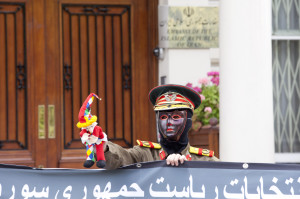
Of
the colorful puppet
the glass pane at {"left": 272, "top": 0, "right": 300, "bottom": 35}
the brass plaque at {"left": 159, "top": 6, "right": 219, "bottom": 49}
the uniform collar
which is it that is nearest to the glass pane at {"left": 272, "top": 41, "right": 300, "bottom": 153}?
the glass pane at {"left": 272, "top": 0, "right": 300, "bottom": 35}

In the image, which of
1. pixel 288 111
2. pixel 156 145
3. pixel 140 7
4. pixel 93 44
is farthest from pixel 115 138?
pixel 156 145

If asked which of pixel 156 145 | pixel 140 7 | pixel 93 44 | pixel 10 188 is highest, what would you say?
pixel 140 7

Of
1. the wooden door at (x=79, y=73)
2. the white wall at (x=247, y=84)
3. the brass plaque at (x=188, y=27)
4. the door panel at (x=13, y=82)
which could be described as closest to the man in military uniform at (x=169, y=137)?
the white wall at (x=247, y=84)

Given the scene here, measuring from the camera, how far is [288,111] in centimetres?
648

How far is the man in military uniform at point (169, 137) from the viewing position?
141 inches

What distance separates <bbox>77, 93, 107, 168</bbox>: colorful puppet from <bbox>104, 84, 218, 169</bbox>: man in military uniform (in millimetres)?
178

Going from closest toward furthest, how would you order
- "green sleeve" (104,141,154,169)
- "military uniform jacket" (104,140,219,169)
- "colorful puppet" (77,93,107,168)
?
"colorful puppet" (77,93,107,168), "green sleeve" (104,141,154,169), "military uniform jacket" (104,140,219,169)

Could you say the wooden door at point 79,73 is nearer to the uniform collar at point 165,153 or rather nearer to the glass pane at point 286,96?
the glass pane at point 286,96

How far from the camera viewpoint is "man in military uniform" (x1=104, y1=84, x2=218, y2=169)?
3.59 meters

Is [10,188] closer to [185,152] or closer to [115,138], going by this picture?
[185,152]

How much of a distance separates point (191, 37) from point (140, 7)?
0.76 metres

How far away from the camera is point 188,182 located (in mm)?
3680

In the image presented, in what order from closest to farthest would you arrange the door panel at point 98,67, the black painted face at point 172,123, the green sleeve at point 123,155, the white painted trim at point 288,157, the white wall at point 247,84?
the green sleeve at point 123,155 → the black painted face at point 172,123 → the white wall at point 247,84 → the white painted trim at point 288,157 → the door panel at point 98,67

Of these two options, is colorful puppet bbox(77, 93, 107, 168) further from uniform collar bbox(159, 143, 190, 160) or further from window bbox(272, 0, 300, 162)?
window bbox(272, 0, 300, 162)
